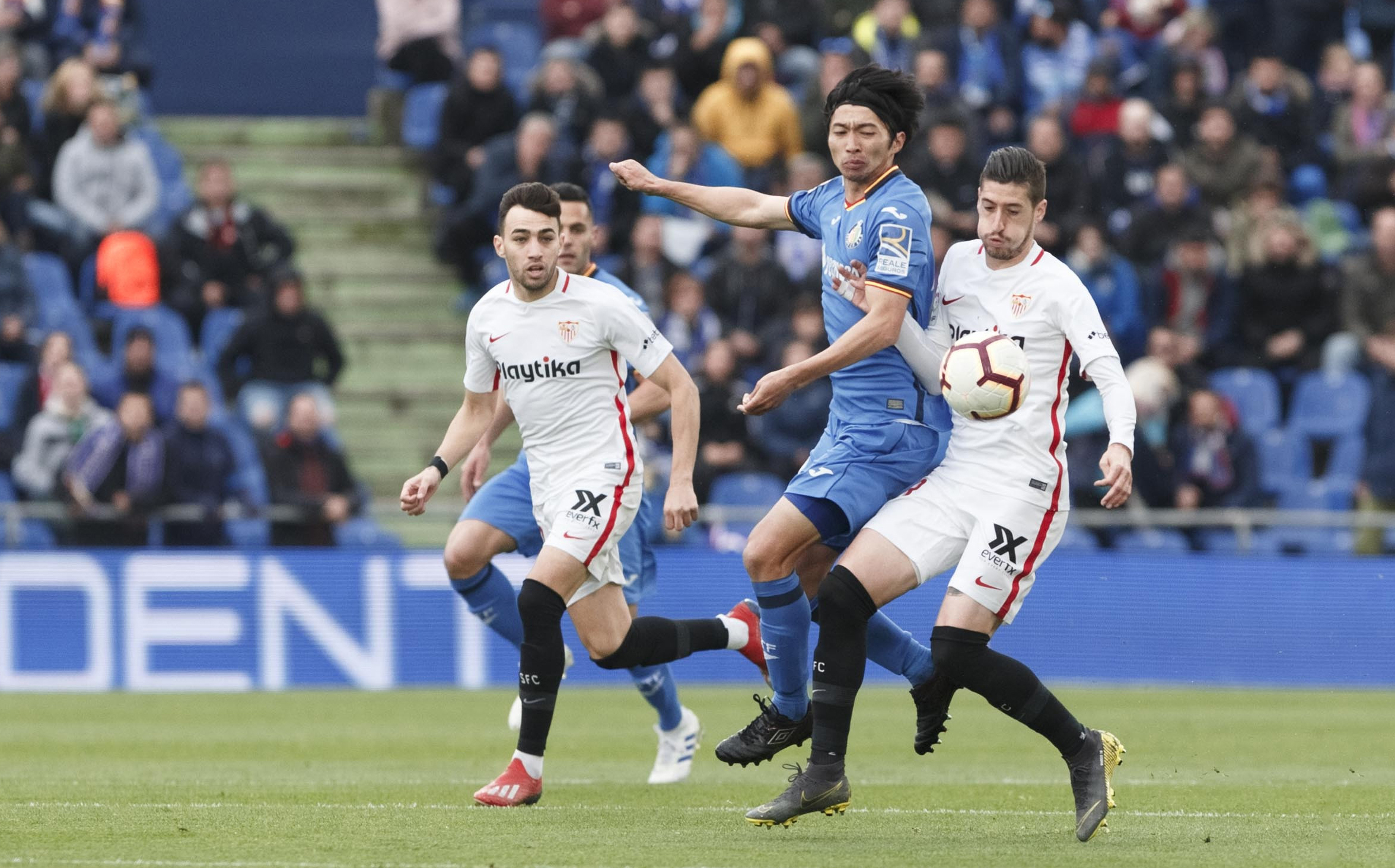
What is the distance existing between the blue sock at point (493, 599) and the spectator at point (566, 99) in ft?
31.2

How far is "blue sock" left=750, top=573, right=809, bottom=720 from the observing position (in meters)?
7.99

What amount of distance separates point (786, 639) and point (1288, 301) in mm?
11105

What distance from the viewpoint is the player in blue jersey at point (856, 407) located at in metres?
7.63

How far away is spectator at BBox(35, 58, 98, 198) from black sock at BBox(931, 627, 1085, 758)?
40.7 feet

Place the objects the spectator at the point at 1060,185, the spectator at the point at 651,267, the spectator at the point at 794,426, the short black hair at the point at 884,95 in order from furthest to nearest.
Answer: the spectator at the point at 1060,185 < the spectator at the point at 651,267 < the spectator at the point at 794,426 < the short black hair at the point at 884,95

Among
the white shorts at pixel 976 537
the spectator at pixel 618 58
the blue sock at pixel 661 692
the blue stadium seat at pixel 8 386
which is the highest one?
the spectator at pixel 618 58

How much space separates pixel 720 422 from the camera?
1645cm

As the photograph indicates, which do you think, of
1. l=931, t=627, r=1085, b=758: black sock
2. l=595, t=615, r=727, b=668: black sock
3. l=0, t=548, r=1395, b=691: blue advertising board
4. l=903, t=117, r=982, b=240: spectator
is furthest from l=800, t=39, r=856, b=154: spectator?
l=931, t=627, r=1085, b=758: black sock

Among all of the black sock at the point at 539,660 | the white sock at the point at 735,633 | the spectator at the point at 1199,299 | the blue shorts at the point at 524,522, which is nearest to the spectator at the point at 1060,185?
the spectator at the point at 1199,299

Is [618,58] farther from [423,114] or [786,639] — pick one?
[786,639]

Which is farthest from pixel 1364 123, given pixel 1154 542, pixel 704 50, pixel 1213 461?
pixel 704 50

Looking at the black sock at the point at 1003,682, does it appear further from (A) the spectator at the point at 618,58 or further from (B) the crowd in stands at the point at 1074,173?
(A) the spectator at the point at 618,58

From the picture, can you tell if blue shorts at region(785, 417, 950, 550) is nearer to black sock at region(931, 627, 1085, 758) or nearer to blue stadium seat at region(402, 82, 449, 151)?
black sock at region(931, 627, 1085, 758)

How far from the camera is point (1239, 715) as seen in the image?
13.7m
